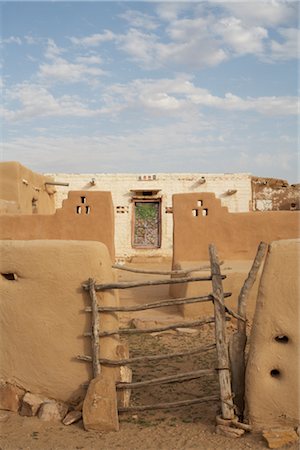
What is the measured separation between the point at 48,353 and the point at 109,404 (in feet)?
2.75

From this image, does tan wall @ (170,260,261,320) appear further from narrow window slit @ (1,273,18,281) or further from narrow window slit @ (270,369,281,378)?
narrow window slit @ (1,273,18,281)

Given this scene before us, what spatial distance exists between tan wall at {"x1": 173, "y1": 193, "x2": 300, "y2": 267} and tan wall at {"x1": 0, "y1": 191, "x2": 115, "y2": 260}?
1.94 metres

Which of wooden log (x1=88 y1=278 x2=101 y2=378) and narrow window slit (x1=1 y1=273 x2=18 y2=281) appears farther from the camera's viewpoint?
narrow window slit (x1=1 y1=273 x2=18 y2=281)

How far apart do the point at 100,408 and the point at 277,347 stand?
1.75 m

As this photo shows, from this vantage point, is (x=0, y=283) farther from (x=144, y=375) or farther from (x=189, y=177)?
(x=189, y=177)

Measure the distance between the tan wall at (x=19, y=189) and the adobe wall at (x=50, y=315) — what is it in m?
8.10

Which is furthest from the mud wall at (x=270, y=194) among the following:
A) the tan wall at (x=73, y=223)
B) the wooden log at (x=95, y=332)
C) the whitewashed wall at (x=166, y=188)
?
the wooden log at (x=95, y=332)

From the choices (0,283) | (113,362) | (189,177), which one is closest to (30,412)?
(113,362)

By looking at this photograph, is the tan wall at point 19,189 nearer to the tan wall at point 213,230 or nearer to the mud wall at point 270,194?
the tan wall at point 213,230

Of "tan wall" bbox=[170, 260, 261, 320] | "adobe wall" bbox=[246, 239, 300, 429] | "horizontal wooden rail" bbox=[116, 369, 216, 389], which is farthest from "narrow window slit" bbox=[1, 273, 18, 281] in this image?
"tan wall" bbox=[170, 260, 261, 320]

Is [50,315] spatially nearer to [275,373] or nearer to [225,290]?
[275,373]

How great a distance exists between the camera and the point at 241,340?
14.3ft

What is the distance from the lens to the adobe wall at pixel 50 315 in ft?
14.9

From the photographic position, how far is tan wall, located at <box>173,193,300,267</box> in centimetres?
1004
